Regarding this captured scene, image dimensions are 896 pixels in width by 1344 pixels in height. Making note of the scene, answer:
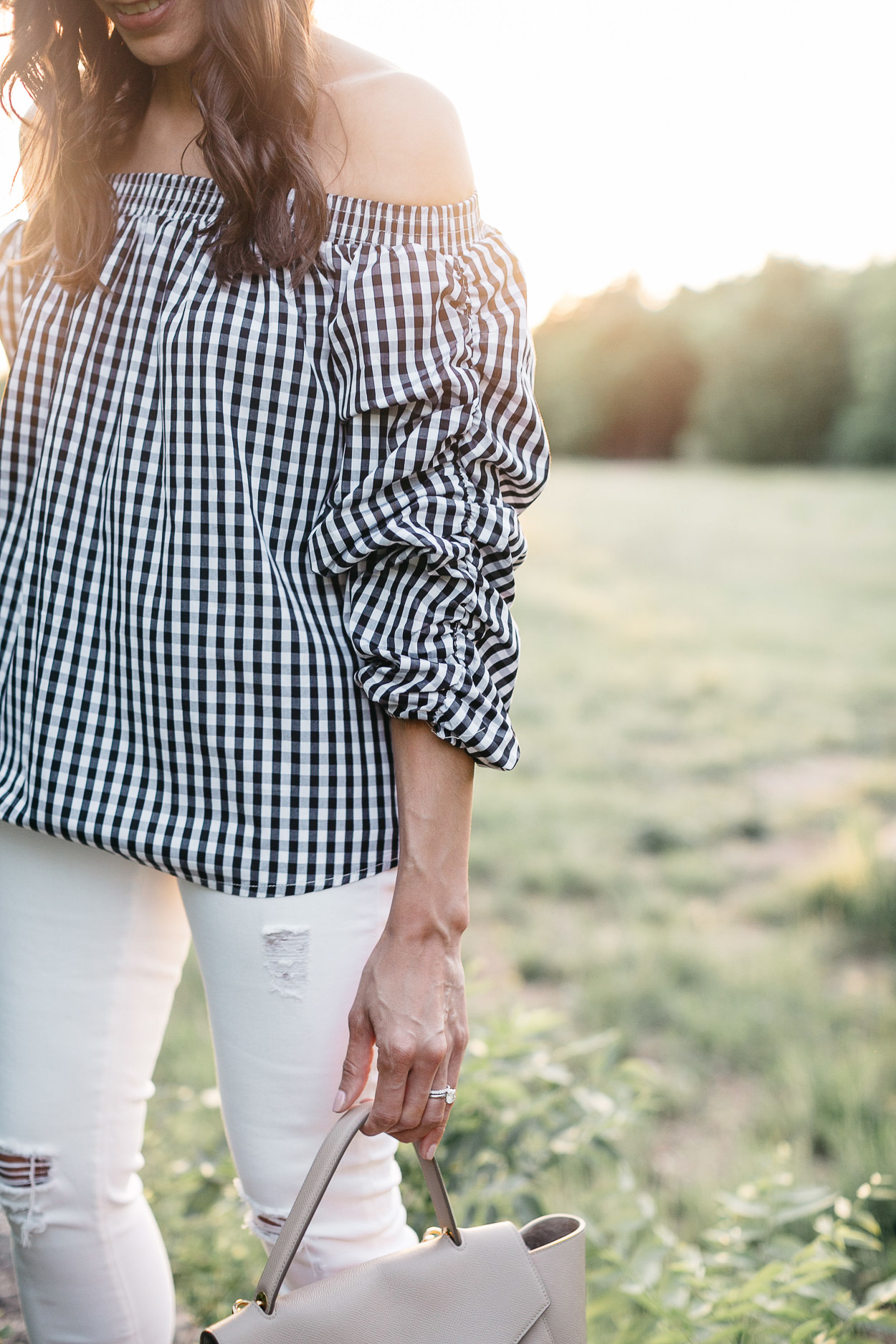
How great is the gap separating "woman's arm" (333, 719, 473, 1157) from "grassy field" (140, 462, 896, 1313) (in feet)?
3.06

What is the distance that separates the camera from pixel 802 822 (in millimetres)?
4164

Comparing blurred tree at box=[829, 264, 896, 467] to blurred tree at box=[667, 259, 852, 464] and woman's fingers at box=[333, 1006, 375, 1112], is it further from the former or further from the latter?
woman's fingers at box=[333, 1006, 375, 1112]

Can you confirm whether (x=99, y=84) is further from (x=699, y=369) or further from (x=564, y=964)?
(x=699, y=369)

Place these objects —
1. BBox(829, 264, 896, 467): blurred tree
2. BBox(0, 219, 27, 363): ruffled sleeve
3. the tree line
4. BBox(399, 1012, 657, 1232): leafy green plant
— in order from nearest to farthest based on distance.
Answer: BBox(0, 219, 27, 363): ruffled sleeve → BBox(399, 1012, 657, 1232): leafy green plant → BBox(829, 264, 896, 467): blurred tree → the tree line

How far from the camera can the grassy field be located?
2.16 metres

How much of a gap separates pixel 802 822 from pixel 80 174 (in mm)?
3674

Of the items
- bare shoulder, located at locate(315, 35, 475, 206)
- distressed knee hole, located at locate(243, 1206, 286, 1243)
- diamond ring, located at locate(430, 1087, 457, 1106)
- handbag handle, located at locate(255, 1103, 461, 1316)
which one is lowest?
distressed knee hole, located at locate(243, 1206, 286, 1243)

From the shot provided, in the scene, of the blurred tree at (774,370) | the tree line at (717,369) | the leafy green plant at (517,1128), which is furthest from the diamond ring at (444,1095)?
Answer: the blurred tree at (774,370)

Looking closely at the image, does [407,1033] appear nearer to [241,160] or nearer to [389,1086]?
[389,1086]

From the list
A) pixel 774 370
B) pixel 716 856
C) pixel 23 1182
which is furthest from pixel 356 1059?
pixel 774 370

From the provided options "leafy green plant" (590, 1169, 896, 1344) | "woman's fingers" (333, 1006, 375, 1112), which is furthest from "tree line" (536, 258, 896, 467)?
"woman's fingers" (333, 1006, 375, 1112)

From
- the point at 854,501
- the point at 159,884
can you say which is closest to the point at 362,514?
the point at 159,884

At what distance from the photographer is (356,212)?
103cm

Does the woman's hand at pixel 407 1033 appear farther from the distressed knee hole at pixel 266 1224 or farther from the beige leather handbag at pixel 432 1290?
the distressed knee hole at pixel 266 1224
